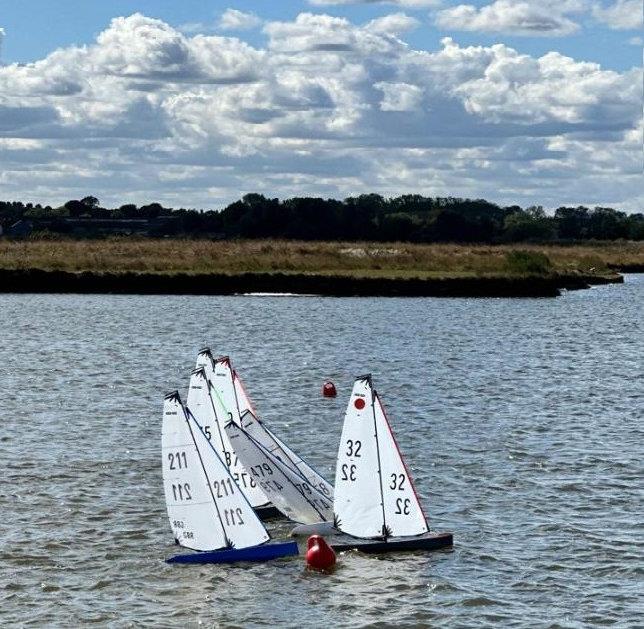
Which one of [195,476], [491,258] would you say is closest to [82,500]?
[195,476]

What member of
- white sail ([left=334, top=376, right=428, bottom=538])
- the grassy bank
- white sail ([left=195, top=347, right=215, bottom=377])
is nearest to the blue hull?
white sail ([left=334, top=376, right=428, bottom=538])

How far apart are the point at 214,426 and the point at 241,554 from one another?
3156 mm

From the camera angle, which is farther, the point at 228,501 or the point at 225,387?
the point at 225,387

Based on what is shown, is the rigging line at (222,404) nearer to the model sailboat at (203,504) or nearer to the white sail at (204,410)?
the white sail at (204,410)

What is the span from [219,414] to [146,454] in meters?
8.62

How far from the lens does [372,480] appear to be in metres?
25.0

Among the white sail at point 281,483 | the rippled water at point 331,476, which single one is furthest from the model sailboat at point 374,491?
the white sail at point 281,483

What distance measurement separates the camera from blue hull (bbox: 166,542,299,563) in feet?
79.8

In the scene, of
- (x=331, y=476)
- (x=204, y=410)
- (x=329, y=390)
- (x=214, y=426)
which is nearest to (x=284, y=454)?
(x=214, y=426)

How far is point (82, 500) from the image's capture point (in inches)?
1169

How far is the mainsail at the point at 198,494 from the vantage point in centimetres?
2361

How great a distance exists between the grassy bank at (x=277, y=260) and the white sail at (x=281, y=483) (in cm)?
8474

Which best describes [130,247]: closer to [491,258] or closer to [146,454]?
[491,258]

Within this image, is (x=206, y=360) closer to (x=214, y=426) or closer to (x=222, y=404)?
(x=222, y=404)
